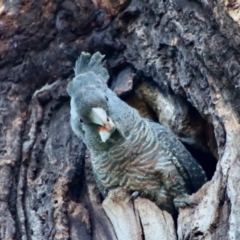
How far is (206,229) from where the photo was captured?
8.68ft

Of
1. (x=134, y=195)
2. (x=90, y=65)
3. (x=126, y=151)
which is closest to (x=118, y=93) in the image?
(x=90, y=65)

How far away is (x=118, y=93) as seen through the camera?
3.60m

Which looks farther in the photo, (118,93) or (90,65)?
(118,93)

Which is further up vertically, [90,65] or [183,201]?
[90,65]

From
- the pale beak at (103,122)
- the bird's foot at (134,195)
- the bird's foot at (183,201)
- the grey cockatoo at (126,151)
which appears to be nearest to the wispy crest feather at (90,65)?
the grey cockatoo at (126,151)

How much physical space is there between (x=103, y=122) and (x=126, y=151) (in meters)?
0.25

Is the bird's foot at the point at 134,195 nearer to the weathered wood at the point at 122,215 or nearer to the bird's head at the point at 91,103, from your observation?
the weathered wood at the point at 122,215

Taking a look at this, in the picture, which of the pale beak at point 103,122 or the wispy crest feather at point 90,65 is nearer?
the pale beak at point 103,122

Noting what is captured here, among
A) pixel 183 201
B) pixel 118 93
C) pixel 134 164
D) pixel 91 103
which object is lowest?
pixel 183 201

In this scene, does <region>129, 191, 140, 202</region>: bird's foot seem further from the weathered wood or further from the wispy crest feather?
the wispy crest feather

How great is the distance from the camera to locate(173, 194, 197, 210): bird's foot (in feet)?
9.95

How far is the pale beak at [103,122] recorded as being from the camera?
118 inches

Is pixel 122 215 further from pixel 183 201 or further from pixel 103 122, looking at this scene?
pixel 103 122

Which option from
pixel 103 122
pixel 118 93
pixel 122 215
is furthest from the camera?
pixel 118 93
